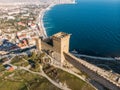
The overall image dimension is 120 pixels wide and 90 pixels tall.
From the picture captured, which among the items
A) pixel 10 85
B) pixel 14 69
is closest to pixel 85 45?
pixel 14 69

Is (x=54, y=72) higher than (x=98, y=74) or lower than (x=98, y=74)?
lower

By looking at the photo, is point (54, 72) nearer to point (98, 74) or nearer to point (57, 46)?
point (57, 46)

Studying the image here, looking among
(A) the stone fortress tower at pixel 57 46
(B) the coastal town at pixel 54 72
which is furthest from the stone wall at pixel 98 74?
(A) the stone fortress tower at pixel 57 46

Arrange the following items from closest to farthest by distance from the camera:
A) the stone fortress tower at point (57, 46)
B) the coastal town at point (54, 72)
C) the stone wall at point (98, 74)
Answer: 1. the stone wall at point (98, 74)
2. the coastal town at point (54, 72)
3. the stone fortress tower at point (57, 46)

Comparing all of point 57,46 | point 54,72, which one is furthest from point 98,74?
point 57,46

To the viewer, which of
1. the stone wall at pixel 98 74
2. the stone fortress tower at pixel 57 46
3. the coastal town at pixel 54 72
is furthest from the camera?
the stone fortress tower at pixel 57 46

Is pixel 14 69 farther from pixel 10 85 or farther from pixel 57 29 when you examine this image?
pixel 57 29

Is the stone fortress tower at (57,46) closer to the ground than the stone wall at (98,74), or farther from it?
farther from it

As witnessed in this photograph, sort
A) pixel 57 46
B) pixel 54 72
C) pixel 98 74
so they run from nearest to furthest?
pixel 98 74
pixel 54 72
pixel 57 46

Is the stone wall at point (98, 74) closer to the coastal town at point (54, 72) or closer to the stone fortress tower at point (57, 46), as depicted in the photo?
the coastal town at point (54, 72)
